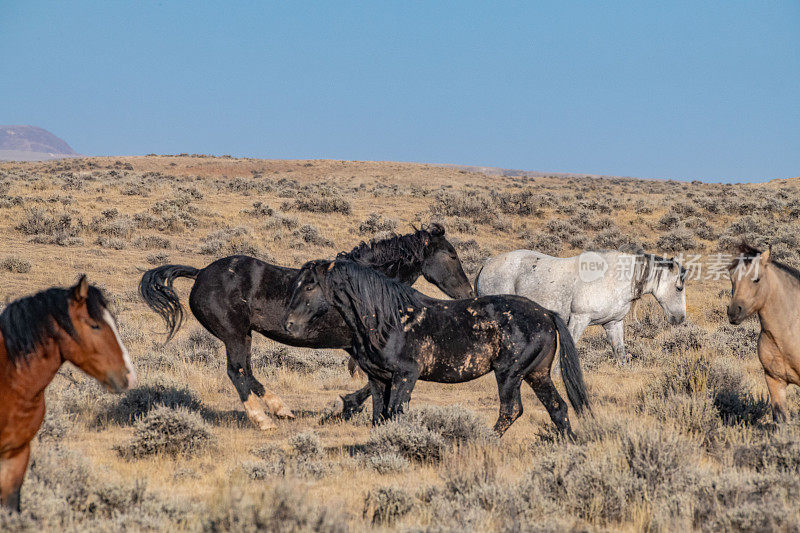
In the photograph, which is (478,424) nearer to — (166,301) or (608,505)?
(608,505)

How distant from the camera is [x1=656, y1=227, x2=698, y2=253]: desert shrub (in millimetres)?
25672

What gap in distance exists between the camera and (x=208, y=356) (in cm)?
1095

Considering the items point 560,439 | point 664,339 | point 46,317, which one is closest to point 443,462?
point 560,439

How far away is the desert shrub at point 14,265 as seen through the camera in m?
15.9

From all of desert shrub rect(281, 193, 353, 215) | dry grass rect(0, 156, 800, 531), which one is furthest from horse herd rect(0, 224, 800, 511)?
desert shrub rect(281, 193, 353, 215)

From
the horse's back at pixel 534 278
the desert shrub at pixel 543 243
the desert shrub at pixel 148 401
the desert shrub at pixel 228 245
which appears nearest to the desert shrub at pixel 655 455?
the desert shrub at pixel 148 401

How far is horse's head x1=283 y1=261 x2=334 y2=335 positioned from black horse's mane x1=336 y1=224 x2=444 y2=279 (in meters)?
1.69

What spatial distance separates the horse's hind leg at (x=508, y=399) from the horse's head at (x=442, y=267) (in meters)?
2.72

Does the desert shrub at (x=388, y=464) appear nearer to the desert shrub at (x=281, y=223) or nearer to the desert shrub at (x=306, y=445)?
the desert shrub at (x=306, y=445)

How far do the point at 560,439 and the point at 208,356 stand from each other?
277 inches

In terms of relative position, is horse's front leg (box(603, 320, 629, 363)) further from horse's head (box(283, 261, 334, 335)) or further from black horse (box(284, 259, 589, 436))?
horse's head (box(283, 261, 334, 335))

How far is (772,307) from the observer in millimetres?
6016

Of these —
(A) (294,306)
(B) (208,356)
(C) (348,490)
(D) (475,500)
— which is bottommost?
(B) (208,356)

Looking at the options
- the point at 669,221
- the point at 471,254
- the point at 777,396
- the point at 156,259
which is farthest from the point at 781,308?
the point at 669,221
